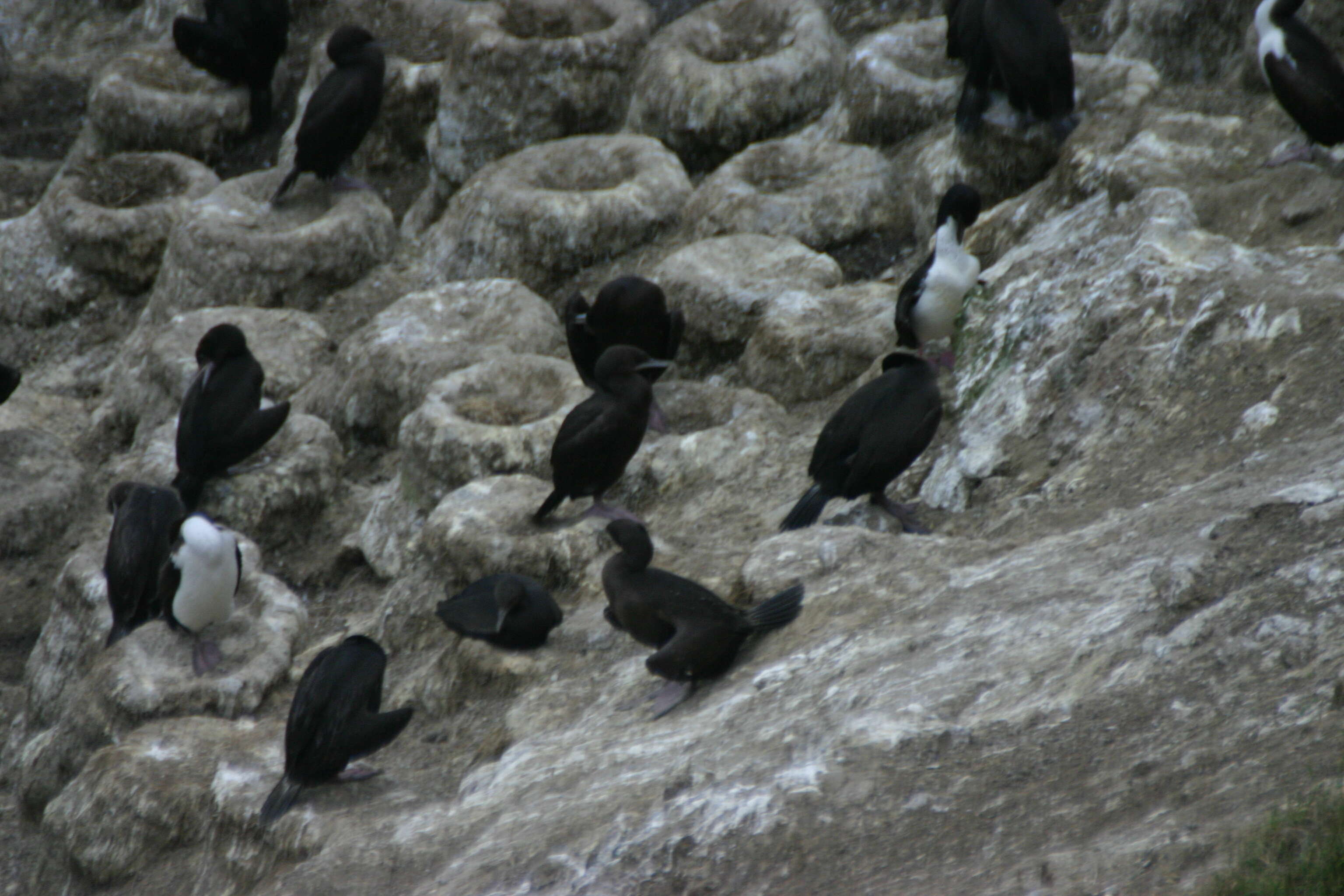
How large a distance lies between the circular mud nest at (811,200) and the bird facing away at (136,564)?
4.09m

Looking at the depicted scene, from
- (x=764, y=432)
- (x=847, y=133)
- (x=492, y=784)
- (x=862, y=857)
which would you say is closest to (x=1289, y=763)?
(x=862, y=857)

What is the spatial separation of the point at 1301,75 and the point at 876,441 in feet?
8.77

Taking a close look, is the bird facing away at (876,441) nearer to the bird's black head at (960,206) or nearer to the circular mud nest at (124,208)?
the bird's black head at (960,206)

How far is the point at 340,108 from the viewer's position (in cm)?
1070

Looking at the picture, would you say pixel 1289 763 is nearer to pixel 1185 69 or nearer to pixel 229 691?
pixel 229 691

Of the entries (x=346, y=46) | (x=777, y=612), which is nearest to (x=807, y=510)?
(x=777, y=612)

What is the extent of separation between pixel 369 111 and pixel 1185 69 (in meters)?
6.20

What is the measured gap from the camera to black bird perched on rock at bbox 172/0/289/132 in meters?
12.8

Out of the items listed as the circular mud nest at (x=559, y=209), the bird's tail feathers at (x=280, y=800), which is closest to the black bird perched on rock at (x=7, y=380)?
the circular mud nest at (x=559, y=209)

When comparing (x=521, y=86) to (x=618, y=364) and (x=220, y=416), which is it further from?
(x=618, y=364)

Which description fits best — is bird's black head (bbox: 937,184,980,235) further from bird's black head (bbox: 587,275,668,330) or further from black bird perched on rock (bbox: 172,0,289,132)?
black bird perched on rock (bbox: 172,0,289,132)

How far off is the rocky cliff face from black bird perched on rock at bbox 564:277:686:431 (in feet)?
0.62

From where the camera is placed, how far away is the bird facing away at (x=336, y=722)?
466 cm

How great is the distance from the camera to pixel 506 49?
10.9 metres
